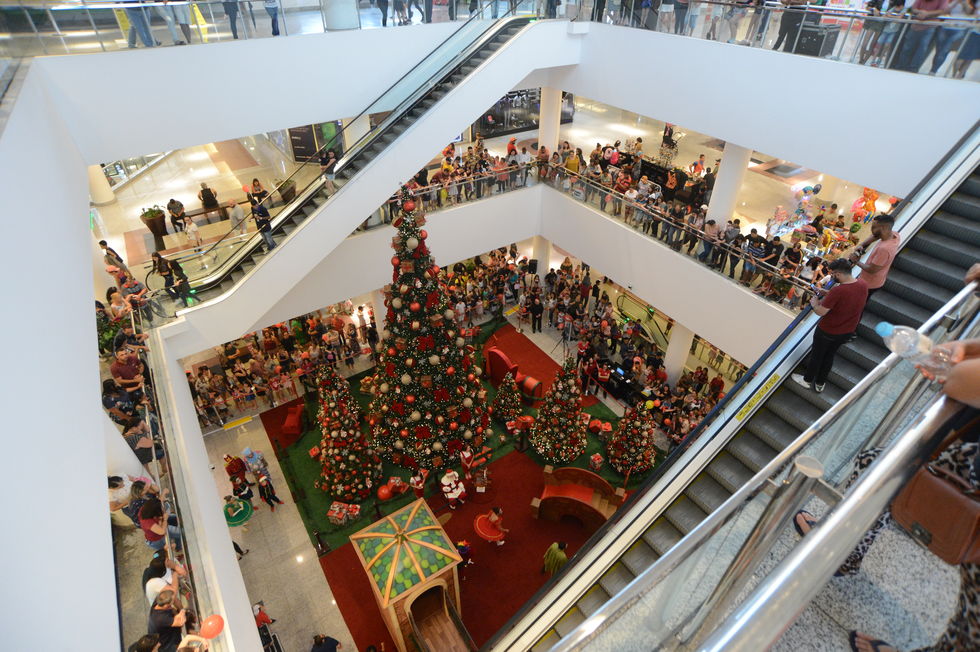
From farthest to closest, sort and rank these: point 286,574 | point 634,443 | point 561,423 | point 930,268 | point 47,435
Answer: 1. point 561,423
2. point 634,443
3. point 286,574
4. point 930,268
5. point 47,435

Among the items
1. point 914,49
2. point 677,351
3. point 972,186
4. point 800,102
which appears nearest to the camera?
point 972,186

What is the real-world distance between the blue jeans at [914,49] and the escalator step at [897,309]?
13.7 feet

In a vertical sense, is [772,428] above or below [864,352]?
below

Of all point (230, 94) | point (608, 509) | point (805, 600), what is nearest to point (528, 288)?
point (608, 509)

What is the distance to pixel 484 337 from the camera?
54.2 ft

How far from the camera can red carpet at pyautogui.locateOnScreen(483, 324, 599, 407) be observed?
15055mm

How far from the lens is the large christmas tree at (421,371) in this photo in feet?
30.4

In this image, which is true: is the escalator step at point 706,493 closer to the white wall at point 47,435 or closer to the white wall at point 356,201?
the white wall at point 47,435

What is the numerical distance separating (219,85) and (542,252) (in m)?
10.7

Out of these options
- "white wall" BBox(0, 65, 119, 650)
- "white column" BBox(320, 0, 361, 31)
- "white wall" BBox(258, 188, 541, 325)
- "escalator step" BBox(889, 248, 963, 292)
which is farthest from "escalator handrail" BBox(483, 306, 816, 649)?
"white column" BBox(320, 0, 361, 31)

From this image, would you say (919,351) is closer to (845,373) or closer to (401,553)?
(845,373)

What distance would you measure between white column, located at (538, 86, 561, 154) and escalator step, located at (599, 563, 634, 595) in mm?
12716

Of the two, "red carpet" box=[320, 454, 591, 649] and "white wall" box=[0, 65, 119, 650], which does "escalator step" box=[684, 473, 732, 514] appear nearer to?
"red carpet" box=[320, 454, 591, 649]

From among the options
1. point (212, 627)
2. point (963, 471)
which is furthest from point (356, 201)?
point (963, 471)
